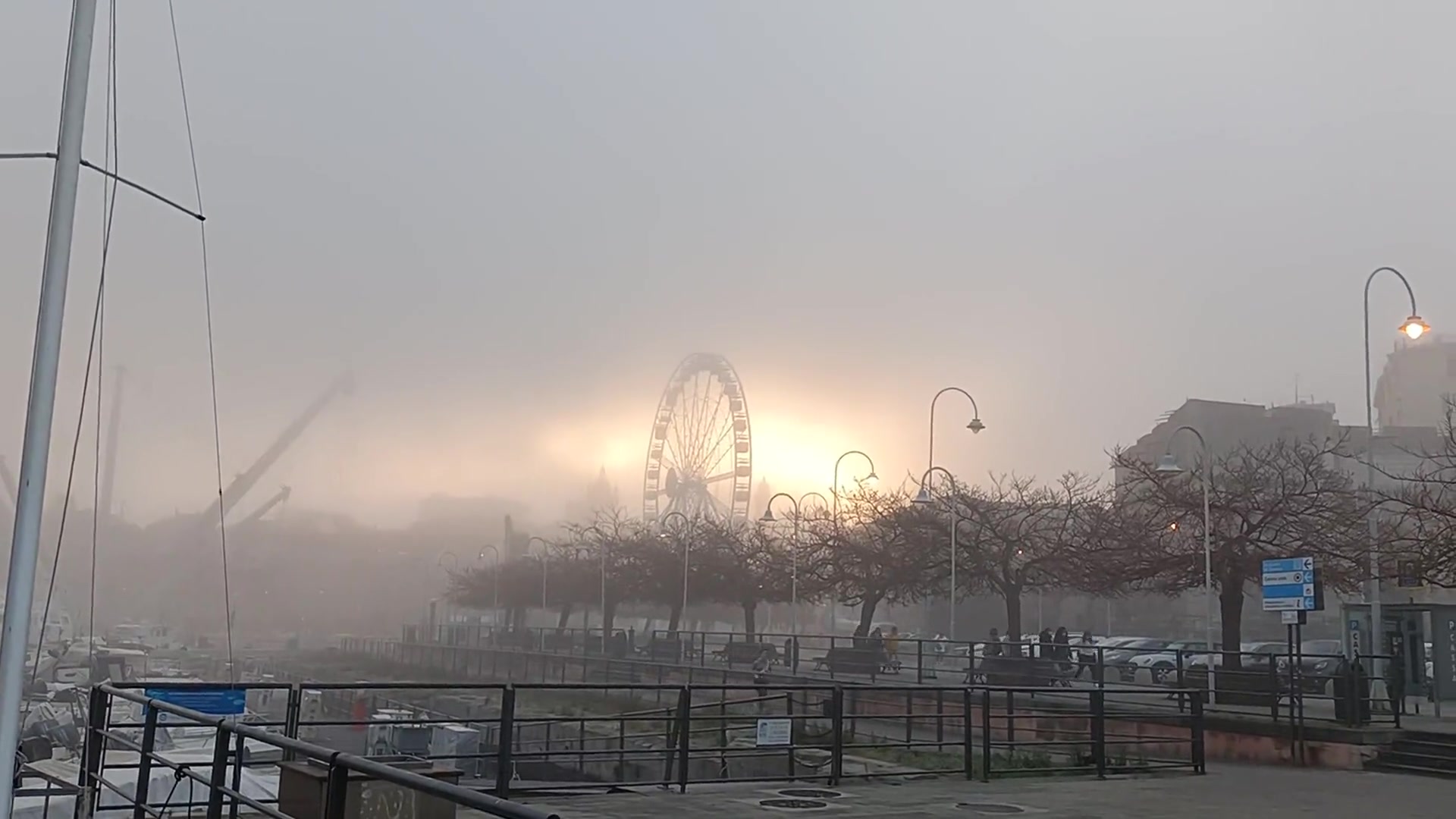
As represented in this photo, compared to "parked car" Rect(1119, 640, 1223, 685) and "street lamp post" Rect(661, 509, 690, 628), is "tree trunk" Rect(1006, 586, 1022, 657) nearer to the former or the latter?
"parked car" Rect(1119, 640, 1223, 685)

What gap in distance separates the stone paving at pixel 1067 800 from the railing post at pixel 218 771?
3.32 metres

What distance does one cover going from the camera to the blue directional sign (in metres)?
20.8

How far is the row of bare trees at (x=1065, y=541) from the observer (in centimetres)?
3009

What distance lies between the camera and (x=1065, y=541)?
41.2 m

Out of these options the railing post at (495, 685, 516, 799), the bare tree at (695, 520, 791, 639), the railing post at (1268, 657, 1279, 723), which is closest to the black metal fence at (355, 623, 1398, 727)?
the railing post at (1268, 657, 1279, 723)

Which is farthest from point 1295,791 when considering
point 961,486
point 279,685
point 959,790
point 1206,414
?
point 1206,414

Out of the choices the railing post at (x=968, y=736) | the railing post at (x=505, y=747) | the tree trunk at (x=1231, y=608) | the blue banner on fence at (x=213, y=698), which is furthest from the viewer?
the tree trunk at (x=1231, y=608)

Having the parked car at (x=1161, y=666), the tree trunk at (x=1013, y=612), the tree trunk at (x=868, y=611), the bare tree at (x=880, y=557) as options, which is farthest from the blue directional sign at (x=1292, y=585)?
the tree trunk at (x=868, y=611)

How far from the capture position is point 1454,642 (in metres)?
25.9

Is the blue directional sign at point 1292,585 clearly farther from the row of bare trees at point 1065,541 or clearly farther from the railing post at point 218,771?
the railing post at point 218,771

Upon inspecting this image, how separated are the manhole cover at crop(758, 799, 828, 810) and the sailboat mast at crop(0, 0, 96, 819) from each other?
269 inches

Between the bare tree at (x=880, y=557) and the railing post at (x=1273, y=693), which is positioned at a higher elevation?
the bare tree at (x=880, y=557)

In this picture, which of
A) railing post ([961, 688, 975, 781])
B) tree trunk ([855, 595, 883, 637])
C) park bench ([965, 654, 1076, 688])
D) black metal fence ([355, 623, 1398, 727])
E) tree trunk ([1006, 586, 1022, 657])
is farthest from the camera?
tree trunk ([855, 595, 883, 637])

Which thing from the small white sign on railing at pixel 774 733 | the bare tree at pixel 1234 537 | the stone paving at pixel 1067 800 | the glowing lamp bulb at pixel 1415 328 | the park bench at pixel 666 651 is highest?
the glowing lamp bulb at pixel 1415 328
